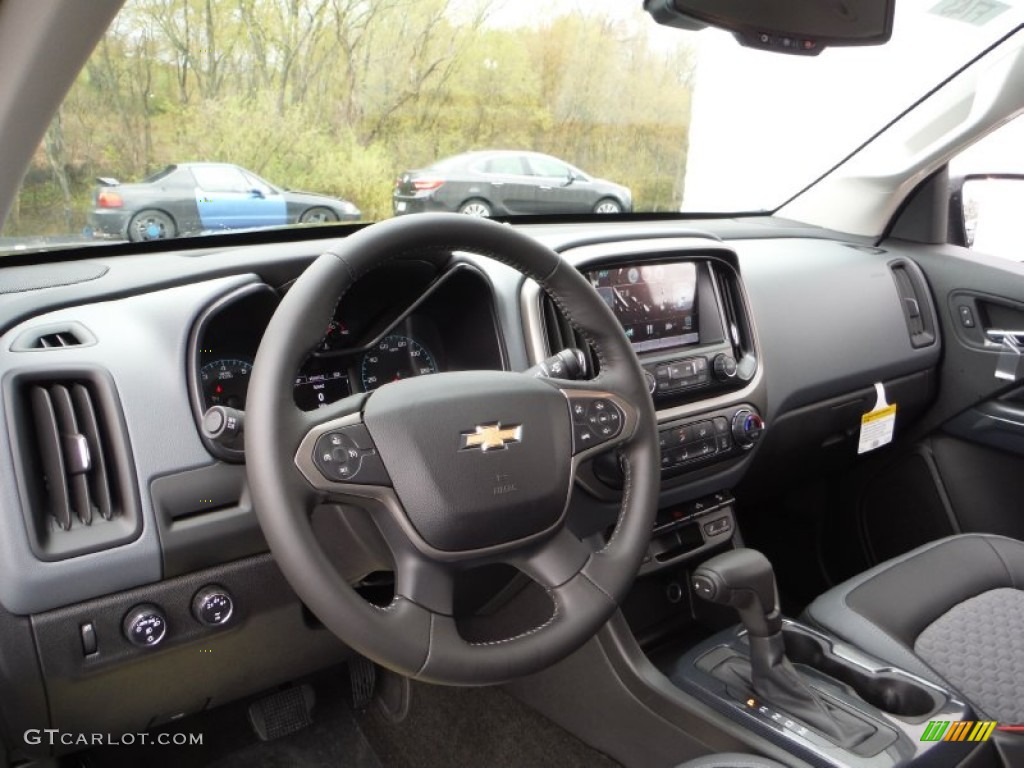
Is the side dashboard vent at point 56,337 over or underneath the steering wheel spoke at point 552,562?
over

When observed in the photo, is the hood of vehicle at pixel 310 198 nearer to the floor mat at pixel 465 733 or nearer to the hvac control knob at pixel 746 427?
the hvac control knob at pixel 746 427

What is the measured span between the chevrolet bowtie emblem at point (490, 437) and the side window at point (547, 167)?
1225mm

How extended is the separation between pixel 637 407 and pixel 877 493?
173 cm

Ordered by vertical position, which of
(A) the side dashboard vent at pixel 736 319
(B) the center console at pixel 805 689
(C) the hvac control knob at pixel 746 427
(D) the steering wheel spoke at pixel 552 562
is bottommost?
(B) the center console at pixel 805 689

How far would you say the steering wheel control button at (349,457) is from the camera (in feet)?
3.72

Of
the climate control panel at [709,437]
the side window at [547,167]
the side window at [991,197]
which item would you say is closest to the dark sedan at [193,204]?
the side window at [547,167]

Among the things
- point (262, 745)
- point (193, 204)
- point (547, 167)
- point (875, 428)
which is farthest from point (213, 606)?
point (875, 428)

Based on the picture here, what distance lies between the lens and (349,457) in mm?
1154

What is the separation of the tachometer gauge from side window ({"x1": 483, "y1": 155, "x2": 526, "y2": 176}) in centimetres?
93

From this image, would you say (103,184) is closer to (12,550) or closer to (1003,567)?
(12,550)

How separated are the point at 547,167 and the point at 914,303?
1250 millimetres

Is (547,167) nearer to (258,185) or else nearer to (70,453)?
(258,185)

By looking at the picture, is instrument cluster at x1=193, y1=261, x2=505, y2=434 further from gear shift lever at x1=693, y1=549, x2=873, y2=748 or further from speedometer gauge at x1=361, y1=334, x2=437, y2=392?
gear shift lever at x1=693, y1=549, x2=873, y2=748

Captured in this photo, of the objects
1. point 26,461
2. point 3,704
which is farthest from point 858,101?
point 3,704
